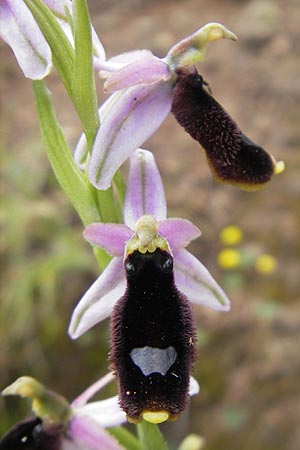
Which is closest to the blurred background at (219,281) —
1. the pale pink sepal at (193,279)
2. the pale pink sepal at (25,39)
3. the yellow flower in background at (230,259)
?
the yellow flower in background at (230,259)

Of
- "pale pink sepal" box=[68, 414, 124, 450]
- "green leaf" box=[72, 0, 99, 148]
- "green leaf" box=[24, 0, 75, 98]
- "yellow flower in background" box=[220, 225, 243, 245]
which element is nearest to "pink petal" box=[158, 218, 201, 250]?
"green leaf" box=[72, 0, 99, 148]

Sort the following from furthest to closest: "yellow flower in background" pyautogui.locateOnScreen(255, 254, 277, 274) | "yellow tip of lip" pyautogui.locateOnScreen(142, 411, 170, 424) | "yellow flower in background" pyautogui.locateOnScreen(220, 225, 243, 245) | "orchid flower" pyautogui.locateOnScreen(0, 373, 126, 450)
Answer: "yellow flower in background" pyautogui.locateOnScreen(220, 225, 243, 245) → "yellow flower in background" pyautogui.locateOnScreen(255, 254, 277, 274) → "orchid flower" pyautogui.locateOnScreen(0, 373, 126, 450) → "yellow tip of lip" pyautogui.locateOnScreen(142, 411, 170, 424)

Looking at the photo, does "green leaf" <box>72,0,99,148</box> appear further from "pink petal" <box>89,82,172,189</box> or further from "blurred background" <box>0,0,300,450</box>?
"blurred background" <box>0,0,300,450</box>

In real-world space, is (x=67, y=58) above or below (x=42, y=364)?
above

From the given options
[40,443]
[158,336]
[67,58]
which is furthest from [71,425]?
[67,58]

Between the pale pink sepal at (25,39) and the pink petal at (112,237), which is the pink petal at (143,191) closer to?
the pink petal at (112,237)

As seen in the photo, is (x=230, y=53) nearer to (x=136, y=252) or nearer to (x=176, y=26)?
(x=176, y=26)

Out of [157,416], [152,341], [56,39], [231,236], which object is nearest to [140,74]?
[56,39]
